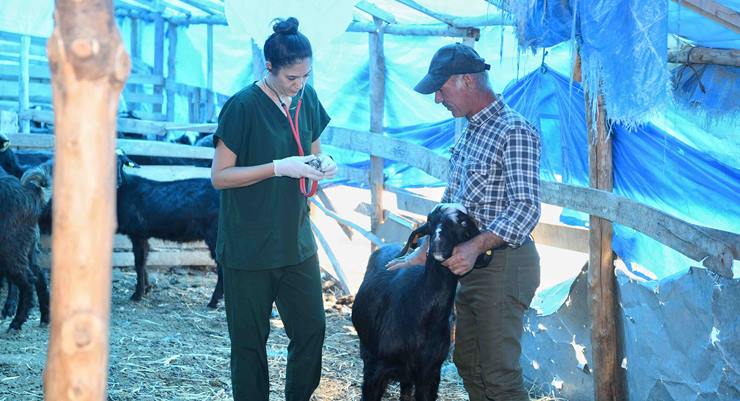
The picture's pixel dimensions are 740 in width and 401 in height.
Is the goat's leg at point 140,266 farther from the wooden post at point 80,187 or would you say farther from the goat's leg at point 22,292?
the wooden post at point 80,187

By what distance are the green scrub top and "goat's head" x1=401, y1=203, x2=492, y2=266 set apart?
72cm

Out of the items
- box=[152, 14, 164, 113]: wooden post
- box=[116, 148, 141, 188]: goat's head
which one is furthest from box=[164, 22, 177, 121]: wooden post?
box=[116, 148, 141, 188]: goat's head

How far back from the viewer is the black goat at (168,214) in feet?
31.7

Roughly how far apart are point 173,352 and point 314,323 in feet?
9.92

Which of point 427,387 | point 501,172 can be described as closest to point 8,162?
point 427,387

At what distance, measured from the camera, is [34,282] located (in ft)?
26.0

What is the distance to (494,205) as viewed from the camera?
4.36 m

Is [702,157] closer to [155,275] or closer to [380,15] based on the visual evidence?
[380,15]

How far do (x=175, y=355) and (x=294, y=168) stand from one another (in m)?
3.47

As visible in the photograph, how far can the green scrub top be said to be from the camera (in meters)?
4.34

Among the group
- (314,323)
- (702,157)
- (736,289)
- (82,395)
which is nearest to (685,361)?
(736,289)

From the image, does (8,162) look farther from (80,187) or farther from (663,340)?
(80,187)

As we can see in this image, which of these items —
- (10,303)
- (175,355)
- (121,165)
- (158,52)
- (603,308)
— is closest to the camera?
(603,308)

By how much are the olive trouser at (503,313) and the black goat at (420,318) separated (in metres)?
0.13
